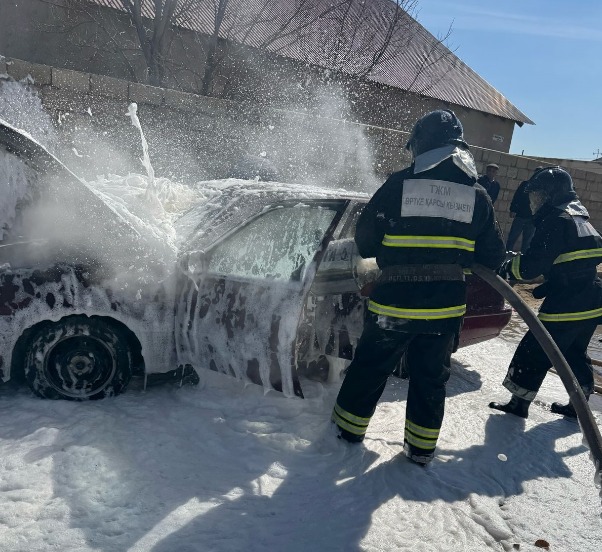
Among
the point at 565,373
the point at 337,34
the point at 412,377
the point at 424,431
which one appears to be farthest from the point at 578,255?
the point at 337,34

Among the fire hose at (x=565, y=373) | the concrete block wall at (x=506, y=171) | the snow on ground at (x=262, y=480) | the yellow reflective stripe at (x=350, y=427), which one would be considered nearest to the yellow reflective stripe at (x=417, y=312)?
the fire hose at (x=565, y=373)

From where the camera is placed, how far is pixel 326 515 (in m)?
2.58

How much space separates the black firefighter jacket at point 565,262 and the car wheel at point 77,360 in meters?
2.73

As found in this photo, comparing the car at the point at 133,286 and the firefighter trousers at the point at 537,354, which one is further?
the firefighter trousers at the point at 537,354

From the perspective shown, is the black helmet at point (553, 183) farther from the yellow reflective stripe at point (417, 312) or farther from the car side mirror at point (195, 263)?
the car side mirror at point (195, 263)

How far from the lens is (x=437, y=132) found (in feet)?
10.1

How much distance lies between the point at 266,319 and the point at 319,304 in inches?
23.9

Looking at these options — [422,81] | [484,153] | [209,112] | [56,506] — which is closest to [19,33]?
[209,112]

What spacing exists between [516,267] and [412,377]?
1.20m

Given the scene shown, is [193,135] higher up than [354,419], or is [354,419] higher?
[193,135]

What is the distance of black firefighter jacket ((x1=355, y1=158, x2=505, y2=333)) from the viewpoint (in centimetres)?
296

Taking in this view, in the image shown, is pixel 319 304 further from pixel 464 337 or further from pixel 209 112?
pixel 209 112

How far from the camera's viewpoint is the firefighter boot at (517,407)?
398 centimetres

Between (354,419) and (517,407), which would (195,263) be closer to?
(354,419)
